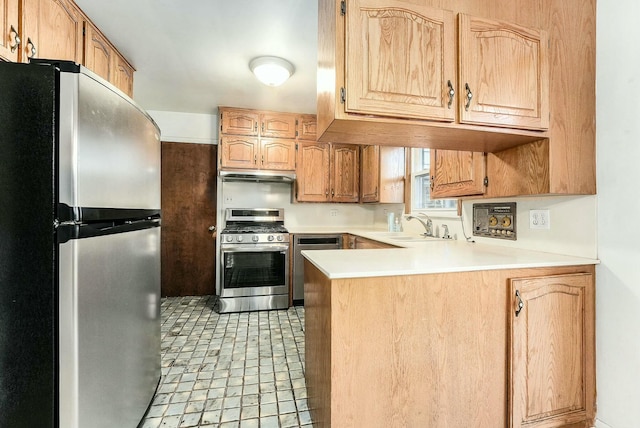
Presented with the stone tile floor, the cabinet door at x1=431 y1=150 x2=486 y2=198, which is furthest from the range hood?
the cabinet door at x1=431 y1=150 x2=486 y2=198

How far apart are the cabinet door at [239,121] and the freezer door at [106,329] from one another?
2.32 m

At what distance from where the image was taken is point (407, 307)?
3.95ft

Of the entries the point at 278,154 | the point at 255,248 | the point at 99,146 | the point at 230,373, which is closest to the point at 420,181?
the point at 278,154

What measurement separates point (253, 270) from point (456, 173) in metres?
2.44

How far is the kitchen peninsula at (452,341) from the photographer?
115 cm

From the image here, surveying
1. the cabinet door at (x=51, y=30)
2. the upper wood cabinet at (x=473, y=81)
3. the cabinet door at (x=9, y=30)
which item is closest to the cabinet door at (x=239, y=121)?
the cabinet door at (x=51, y=30)

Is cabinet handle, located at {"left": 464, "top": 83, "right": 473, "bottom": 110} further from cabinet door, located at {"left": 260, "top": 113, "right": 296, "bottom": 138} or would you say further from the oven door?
cabinet door, located at {"left": 260, "top": 113, "right": 296, "bottom": 138}

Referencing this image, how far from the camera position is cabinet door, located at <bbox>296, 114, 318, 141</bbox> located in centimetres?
383

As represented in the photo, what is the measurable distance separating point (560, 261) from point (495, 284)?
0.41m

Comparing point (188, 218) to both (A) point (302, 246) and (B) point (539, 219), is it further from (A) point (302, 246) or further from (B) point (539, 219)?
(B) point (539, 219)

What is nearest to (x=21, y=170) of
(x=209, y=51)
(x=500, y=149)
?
(x=209, y=51)

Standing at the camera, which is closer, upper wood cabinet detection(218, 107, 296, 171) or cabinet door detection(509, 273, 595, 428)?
cabinet door detection(509, 273, 595, 428)

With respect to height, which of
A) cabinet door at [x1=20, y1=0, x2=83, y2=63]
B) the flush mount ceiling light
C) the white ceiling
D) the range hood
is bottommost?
the range hood

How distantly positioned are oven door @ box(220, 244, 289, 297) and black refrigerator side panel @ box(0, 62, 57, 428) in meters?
2.31
